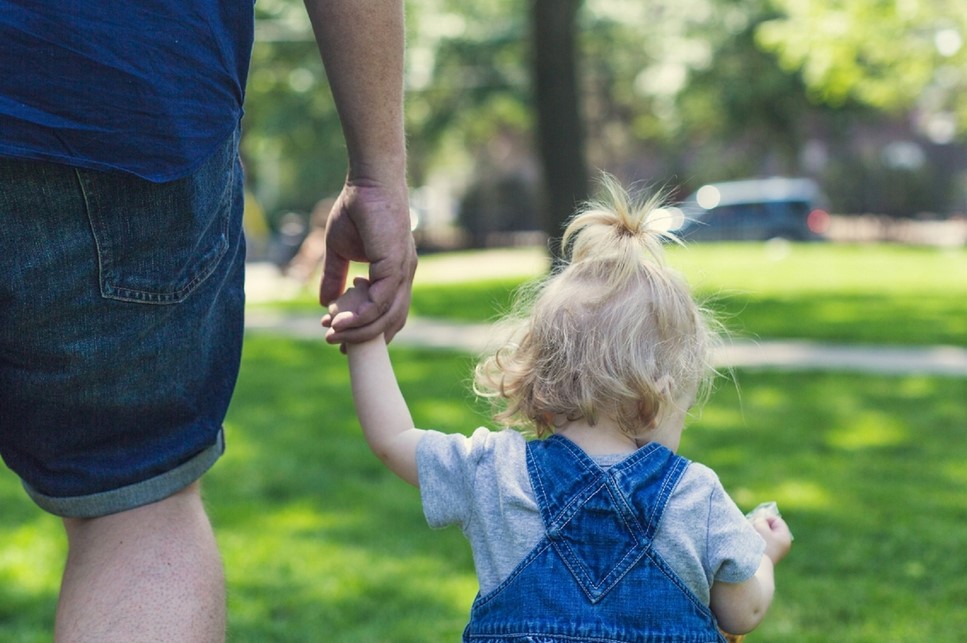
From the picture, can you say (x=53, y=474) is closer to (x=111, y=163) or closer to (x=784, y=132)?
(x=111, y=163)

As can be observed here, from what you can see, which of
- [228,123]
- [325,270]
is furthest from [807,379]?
[228,123]

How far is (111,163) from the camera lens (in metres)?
1.48

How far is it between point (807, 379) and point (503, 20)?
2663 cm

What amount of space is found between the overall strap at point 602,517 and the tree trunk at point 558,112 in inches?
375

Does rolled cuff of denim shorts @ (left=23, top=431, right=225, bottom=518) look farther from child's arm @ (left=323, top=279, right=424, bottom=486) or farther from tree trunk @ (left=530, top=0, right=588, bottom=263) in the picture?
tree trunk @ (left=530, top=0, right=588, bottom=263)

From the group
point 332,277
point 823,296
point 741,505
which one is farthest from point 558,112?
point 332,277

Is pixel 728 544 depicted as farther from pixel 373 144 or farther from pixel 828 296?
pixel 828 296

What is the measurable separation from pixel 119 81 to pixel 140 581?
71cm

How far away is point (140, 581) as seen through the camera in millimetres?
1740

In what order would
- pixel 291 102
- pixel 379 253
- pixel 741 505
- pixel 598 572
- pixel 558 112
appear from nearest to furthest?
pixel 598 572 < pixel 379 253 < pixel 741 505 < pixel 558 112 < pixel 291 102

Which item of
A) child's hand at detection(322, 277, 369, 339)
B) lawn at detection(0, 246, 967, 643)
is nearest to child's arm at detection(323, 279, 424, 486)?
child's hand at detection(322, 277, 369, 339)

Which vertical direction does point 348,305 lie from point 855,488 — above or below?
above

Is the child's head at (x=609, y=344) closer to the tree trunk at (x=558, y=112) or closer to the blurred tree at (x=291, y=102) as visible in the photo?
the tree trunk at (x=558, y=112)

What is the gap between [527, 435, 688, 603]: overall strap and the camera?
1684 millimetres
